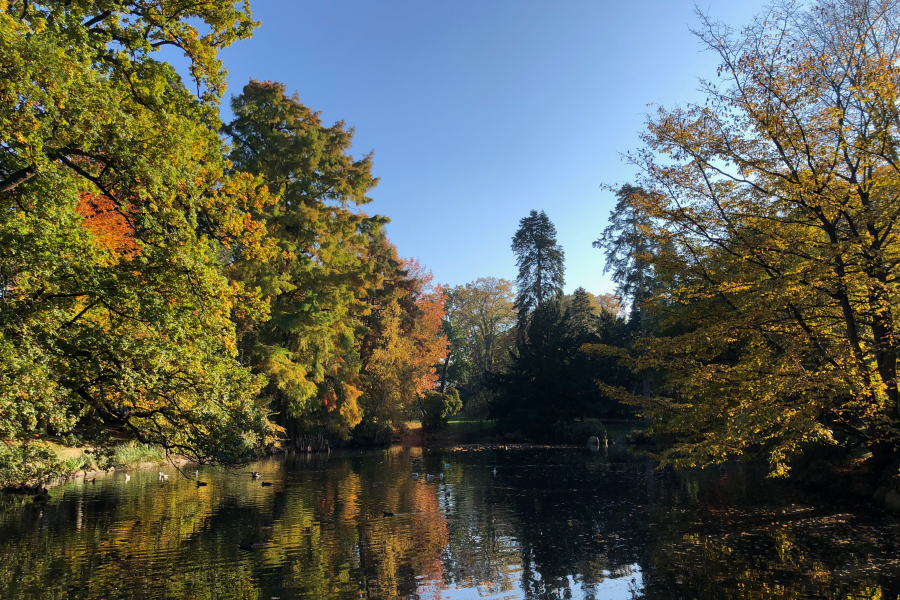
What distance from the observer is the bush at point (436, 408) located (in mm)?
44562

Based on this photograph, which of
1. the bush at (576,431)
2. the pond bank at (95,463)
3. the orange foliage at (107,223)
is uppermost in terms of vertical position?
the orange foliage at (107,223)

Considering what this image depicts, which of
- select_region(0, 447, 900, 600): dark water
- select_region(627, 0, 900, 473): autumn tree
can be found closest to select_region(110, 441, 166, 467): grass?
Result: select_region(0, 447, 900, 600): dark water

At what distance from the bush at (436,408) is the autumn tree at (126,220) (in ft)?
111

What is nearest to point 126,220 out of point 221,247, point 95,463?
point 221,247

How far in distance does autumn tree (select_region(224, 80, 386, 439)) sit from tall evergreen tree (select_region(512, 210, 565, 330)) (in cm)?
2490

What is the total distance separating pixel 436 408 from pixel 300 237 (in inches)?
819

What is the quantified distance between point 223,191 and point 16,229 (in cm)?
358

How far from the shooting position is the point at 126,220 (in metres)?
9.16

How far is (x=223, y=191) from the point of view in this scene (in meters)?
10.1

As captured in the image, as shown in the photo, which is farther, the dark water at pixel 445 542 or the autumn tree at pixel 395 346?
the autumn tree at pixel 395 346

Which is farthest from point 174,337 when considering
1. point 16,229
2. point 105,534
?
point 105,534

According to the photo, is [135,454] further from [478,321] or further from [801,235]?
[478,321]

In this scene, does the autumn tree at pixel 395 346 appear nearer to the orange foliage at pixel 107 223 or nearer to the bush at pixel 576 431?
the bush at pixel 576 431

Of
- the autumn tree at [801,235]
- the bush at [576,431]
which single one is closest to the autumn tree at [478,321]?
the bush at [576,431]
